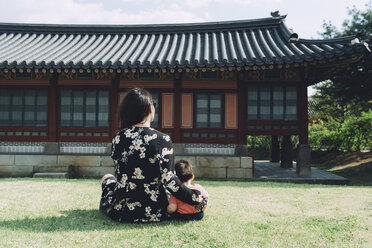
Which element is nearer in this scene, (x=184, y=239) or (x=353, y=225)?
(x=184, y=239)

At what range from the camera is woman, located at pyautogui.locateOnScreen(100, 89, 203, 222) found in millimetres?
3578

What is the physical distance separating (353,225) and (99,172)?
312 inches

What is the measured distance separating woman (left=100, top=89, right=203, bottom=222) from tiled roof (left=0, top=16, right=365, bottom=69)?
18.1ft

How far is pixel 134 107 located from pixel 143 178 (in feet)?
3.00

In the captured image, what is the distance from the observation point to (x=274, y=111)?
9.95 meters

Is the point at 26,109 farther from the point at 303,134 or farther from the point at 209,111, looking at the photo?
the point at 303,134

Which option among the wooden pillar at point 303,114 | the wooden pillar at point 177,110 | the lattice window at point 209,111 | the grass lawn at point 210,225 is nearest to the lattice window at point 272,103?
the wooden pillar at point 303,114

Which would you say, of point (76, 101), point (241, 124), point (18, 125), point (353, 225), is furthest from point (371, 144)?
point (18, 125)

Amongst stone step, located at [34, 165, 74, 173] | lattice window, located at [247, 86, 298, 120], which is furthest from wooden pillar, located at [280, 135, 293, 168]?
stone step, located at [34, 165, 74, 173]

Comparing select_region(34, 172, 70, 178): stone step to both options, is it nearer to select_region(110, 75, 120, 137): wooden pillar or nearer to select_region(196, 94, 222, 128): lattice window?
select_region(110, 75, 120, 137): wooden pillar

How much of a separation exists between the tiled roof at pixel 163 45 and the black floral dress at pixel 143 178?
221 inches

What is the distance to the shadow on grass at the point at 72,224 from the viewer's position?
3.72 metres

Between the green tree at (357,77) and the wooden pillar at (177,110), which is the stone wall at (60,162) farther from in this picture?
the green tree at (357,77)

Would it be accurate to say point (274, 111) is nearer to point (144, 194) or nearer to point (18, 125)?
point (144, 194)
